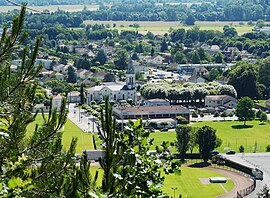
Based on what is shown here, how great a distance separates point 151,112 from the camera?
25516 millimetres

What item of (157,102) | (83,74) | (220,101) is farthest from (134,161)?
(83,74)

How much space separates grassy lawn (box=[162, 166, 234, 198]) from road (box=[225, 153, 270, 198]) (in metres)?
0.91

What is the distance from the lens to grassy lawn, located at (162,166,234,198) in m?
15.4

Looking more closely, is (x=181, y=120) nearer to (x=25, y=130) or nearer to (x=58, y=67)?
(x=58, y=67)

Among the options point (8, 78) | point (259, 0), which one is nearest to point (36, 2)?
point (259, 0)

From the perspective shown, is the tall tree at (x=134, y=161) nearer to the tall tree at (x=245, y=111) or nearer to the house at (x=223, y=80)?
the tall tree at (x=245, y=111)

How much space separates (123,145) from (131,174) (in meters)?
0.24

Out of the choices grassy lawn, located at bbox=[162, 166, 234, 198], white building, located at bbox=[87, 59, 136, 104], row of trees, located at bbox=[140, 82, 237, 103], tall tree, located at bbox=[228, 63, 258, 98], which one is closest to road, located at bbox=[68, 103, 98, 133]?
white building, located at bbox=[87, 59, 136, 104]

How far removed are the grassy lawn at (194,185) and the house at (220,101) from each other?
38.1 ft

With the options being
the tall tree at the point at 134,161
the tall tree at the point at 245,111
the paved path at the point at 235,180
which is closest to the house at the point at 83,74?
the tall tree at the point at 245,111

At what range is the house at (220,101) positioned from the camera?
29.3m

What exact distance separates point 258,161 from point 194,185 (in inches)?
125

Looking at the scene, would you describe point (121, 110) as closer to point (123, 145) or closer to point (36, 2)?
point (123, 145)

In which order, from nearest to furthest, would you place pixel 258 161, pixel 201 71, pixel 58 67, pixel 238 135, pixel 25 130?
pixel 25 130 → pixel 258 161 → pixel 238 135 → pixel 201 71 → pixel 58 67
